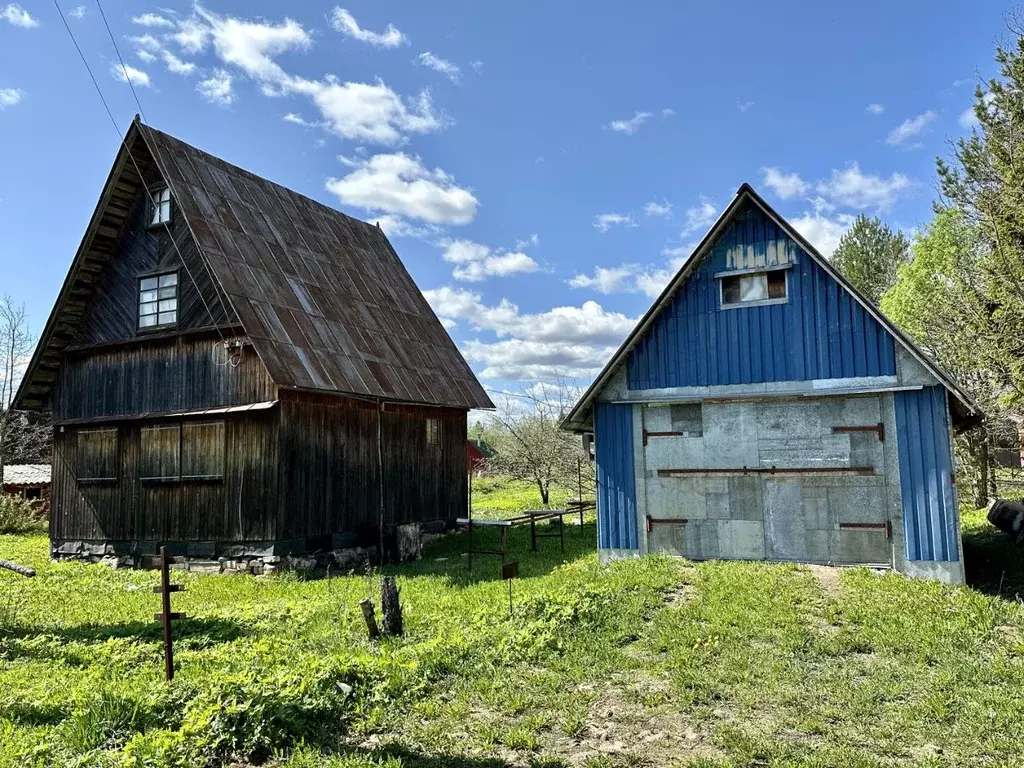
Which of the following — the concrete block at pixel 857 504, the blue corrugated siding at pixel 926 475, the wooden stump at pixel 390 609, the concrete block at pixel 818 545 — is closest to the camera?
the wooden stump at pixel 390 609

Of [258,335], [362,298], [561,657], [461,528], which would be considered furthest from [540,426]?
[561,657]

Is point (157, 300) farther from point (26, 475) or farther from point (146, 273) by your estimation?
point (26, 475)

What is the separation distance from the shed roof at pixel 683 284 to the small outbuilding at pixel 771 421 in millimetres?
33

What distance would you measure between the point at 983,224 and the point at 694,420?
7.91m

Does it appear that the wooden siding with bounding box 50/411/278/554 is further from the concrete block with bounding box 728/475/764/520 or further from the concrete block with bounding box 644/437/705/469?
the concrete block with bounding box 728/475/764/520

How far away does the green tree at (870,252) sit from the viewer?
49188mm

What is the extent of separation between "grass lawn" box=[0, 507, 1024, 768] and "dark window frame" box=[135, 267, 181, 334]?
7223mm

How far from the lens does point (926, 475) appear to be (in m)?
11.4

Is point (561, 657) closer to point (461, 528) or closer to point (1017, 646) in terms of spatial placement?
point (1017, 646)

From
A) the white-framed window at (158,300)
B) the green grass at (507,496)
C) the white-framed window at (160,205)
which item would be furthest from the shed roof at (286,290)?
the green grass at (507,496)

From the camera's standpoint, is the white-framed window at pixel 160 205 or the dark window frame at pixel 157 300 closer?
the dark window frame at pixel 157 300

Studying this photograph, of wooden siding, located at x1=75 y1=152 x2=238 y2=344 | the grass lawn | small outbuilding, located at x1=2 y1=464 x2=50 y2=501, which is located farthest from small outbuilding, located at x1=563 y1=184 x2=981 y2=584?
→ small outbuilding, located at x1=2 y1=464 x2=50 y2=501

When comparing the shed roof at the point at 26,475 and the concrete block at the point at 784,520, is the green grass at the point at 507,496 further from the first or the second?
the shed roof at the point at 26,475

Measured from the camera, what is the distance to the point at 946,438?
37.1 feet
